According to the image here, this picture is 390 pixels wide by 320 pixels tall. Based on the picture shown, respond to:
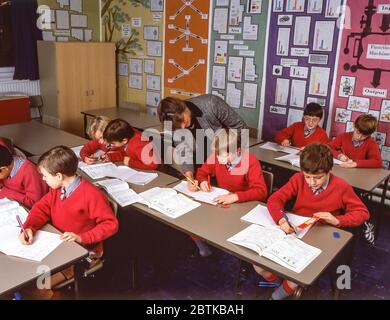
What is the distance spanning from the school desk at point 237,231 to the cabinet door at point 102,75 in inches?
149

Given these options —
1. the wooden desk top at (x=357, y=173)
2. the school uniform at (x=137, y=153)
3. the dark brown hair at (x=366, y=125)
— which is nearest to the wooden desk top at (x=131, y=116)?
the school uniform at (x=137, y=153)

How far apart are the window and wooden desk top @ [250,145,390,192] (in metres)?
3.74

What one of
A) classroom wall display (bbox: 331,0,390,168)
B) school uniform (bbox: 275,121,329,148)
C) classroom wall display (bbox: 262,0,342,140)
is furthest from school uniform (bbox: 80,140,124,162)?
classroom wall display (bbox: 331,0,390,168)

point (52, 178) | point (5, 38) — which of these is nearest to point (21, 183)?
point (52, 178)

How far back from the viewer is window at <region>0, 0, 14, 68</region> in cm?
505

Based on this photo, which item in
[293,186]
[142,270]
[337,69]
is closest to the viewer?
[293,186]

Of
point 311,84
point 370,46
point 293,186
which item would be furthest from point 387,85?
point 293,186

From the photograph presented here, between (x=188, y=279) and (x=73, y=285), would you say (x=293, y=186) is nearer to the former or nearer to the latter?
(x=188, y=279)

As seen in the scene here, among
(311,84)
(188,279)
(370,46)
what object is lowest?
(188,279)

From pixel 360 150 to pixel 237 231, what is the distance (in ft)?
6.23

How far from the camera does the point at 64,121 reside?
553 centimetres

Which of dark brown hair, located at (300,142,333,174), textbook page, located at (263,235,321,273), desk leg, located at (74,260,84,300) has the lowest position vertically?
desk leg, located at (74,260,84,300)

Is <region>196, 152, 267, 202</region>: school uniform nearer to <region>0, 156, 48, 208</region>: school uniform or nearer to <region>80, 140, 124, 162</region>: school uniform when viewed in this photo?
<region>80, 140, 124, 162</region>: school uniform

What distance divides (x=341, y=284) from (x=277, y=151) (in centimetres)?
133
